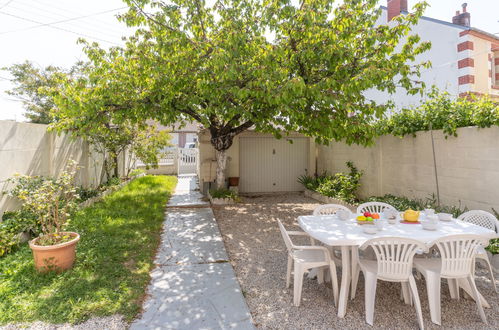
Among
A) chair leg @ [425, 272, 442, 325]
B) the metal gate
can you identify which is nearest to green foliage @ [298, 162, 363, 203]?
chair leg @ [425, 272, 442, 325]

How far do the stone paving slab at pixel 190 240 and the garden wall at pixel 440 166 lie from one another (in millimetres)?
4547

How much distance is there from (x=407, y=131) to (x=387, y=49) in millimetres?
1922

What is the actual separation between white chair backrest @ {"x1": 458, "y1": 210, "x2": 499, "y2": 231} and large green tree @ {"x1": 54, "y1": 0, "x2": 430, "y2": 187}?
95.7 inches

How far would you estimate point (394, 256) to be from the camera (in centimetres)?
281

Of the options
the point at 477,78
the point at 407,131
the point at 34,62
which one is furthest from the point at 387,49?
the point at 34,62

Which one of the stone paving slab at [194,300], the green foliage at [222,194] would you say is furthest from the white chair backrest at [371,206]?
the green foliage at [222,194]

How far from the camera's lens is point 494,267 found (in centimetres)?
402

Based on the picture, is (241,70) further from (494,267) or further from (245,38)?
(494,267)

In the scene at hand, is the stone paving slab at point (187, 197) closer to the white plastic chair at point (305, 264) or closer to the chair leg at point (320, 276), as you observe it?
the chair leg at point (320, 276)

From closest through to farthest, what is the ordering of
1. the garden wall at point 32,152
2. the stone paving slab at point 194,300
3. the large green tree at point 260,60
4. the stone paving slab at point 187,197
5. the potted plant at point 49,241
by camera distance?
the stone paving slab at point 194,300, the potted plant at point 49,241, the garden wall at point 32,152, the large green tree at point 260,60, the stone paving slab at point 187,197

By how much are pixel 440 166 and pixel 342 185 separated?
10.2ft

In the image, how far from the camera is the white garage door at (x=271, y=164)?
1100 centimetres

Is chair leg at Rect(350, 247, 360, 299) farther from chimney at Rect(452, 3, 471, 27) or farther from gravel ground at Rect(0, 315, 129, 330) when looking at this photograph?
chimney at Rect(452, 3, 471, 27)

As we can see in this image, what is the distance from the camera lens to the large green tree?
208 inches
